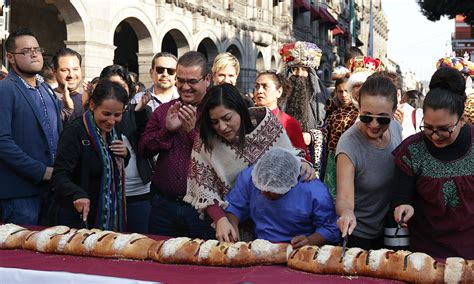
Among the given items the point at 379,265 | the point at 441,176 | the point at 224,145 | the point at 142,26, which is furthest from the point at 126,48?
the point at 379,265

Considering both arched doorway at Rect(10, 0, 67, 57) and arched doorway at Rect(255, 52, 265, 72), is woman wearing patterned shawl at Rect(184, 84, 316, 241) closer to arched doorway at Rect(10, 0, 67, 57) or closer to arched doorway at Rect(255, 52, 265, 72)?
arched doorway at Rect(10, 0, 67, 57)

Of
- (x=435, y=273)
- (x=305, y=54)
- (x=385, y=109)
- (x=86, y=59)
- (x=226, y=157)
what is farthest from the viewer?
(x=86, y=59)

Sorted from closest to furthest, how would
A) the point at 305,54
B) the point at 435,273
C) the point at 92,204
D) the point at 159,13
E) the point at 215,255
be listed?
1. the point at 435,273
2. the point at 215,255
3. the point at 92,204
4. the point at 305,54
5. the point at 159,13

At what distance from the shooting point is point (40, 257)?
3.13m

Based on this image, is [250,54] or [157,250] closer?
[157,250]

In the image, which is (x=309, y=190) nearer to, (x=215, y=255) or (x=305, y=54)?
(x=215, y=255)

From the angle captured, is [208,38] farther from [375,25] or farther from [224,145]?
A: [375,25]

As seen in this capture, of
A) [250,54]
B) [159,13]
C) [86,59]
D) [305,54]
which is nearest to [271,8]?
[250,54]

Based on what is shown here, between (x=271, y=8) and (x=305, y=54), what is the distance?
80.2 ft

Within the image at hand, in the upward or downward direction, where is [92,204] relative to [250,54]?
downward

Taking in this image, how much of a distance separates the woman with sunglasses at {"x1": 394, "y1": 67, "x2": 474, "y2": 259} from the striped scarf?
1808 mm

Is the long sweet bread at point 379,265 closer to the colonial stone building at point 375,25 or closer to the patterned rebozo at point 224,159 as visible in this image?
the patterned rebozo at point 224,159

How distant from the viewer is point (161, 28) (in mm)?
18781

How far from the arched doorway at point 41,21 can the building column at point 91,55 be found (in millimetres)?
2394
